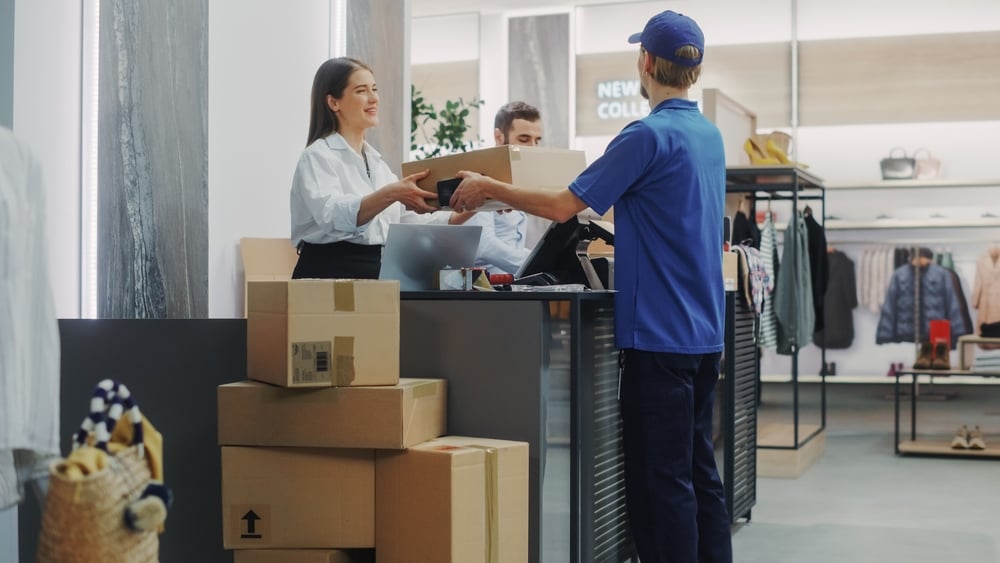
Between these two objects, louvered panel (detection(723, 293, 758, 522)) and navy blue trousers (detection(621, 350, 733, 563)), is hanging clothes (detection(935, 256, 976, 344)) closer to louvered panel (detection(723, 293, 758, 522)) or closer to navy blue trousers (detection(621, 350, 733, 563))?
louvered panel (detection(723, 293, 758, 522))

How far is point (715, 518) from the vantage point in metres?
3.12

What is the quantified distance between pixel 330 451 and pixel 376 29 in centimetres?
426

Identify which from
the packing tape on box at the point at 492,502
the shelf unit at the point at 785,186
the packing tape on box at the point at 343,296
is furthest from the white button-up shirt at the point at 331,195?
the shelf unit at the point at 785,186

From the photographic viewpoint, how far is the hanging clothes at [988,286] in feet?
29.9

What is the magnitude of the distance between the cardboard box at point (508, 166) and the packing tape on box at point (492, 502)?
750mm

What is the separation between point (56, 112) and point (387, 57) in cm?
302

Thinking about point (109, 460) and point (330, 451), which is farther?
point (330, 451)

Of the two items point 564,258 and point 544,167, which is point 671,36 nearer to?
point 544,167

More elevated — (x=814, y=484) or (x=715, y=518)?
(x=715, y=518)

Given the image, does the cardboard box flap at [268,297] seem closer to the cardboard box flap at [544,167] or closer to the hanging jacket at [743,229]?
the cardboard box flap at [544,167]

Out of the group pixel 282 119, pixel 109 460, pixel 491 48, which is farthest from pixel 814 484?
pixel 491 48

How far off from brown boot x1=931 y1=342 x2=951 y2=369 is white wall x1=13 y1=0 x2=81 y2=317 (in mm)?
5189

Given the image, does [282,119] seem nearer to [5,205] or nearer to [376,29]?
[376,29]

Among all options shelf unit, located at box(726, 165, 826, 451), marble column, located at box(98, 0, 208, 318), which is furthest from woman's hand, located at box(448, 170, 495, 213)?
shelf unit, located at box(726, 165, 826, 451)
